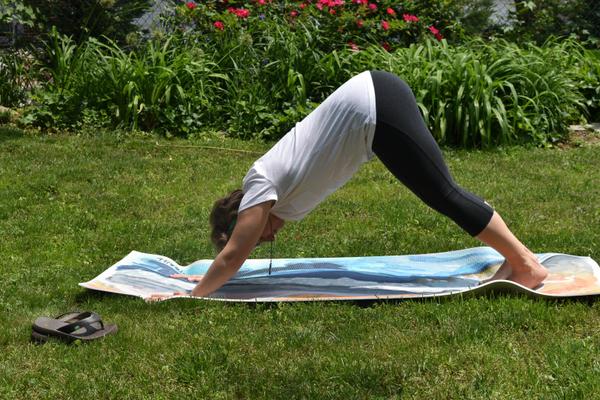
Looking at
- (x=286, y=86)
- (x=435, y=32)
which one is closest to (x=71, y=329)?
(x=286, y=86)

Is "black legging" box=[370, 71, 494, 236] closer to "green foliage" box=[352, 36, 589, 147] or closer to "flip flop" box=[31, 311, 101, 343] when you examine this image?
"flip flop" box=[31, 311, 101, 343]

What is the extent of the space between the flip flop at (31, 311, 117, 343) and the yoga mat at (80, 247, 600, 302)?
46 cm

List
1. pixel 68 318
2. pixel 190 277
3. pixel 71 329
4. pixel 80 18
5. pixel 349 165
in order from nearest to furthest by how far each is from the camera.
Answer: pixel 71 329, pixel 68 318, pixel 349 165, pixel 190 277, pixel 80 18

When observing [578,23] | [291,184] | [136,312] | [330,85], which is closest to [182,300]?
[136,312]

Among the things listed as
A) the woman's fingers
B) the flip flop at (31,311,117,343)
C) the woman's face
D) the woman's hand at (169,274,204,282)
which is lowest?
the woman's hand at (169,274,204,282)

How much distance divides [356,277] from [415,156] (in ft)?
2.87

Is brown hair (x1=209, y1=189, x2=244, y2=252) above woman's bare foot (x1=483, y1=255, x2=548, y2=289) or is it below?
above

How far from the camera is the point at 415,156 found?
4.07 metres

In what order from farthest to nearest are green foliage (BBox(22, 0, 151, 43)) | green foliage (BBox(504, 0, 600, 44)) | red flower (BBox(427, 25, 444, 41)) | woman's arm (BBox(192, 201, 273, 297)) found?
green foliage (BBox(504, 0, 600, 44))
green foliage (BBox(22, 0, 151, 43))
red flower (BBox(427, 25, 444, 41))
woman's arm (BBox(192, 201, 273, 297))

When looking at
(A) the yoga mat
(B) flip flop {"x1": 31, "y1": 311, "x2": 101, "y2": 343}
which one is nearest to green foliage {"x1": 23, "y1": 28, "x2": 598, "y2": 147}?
(A) the yoga mat

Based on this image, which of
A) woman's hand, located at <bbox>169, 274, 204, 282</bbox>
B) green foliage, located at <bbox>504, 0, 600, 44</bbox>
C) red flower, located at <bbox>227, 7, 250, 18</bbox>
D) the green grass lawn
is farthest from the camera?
green foliage, located at <bbox>504, 0, 600, 44</bbox>

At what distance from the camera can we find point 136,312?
419 cm

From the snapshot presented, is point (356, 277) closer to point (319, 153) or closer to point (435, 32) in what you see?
point (319, 153)

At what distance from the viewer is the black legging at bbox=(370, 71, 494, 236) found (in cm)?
406
